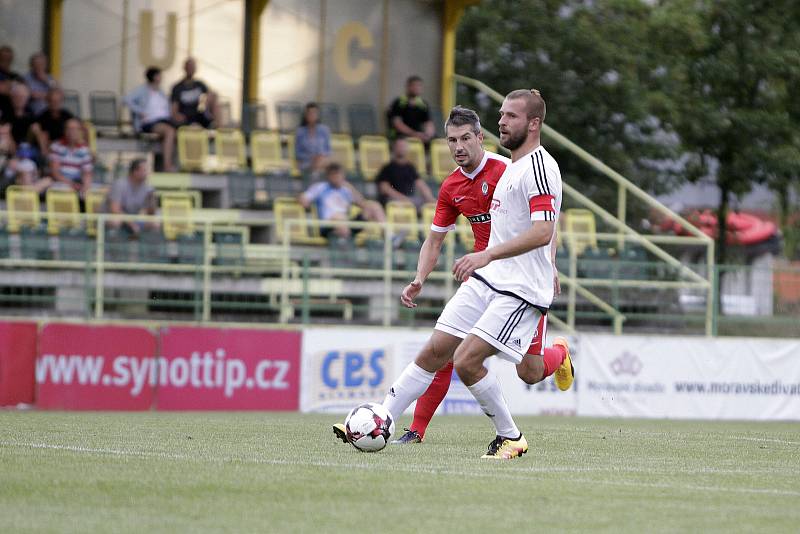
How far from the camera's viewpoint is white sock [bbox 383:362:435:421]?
386 inches

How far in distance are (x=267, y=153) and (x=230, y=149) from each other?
0.56 metres

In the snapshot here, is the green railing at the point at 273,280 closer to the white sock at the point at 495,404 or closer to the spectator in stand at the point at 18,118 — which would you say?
the spectator in stand at the point at 18,118

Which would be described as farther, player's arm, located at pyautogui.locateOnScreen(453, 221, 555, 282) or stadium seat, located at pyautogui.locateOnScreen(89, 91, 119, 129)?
stadium seat, located at pyautogui.locateOnScreen(89, 91, 119, 129)

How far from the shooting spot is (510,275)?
30.9ft

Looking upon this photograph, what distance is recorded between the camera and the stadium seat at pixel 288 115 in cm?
2630

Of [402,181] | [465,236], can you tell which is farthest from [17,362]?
[402,181]

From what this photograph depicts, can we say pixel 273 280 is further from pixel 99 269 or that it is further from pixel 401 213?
pixel 401 213

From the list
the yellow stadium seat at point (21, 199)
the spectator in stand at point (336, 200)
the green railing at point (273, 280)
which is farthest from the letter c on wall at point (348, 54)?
the yellow stadium seat at point (21, 199)

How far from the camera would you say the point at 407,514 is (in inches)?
261

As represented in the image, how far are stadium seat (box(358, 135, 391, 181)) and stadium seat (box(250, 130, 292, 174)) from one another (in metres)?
1.22

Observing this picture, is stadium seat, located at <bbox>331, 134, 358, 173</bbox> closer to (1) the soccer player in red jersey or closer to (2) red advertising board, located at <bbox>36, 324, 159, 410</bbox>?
(2) red advertising board, located at <bbox>36, 324, 159, 410</bbox>

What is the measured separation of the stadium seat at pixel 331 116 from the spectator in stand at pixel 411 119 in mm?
1986

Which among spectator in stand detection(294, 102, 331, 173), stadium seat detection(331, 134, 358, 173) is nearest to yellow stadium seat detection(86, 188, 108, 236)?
spectator in stand detection(294, 102, 331, 173)

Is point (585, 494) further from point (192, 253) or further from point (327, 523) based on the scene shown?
point (192, 253)
